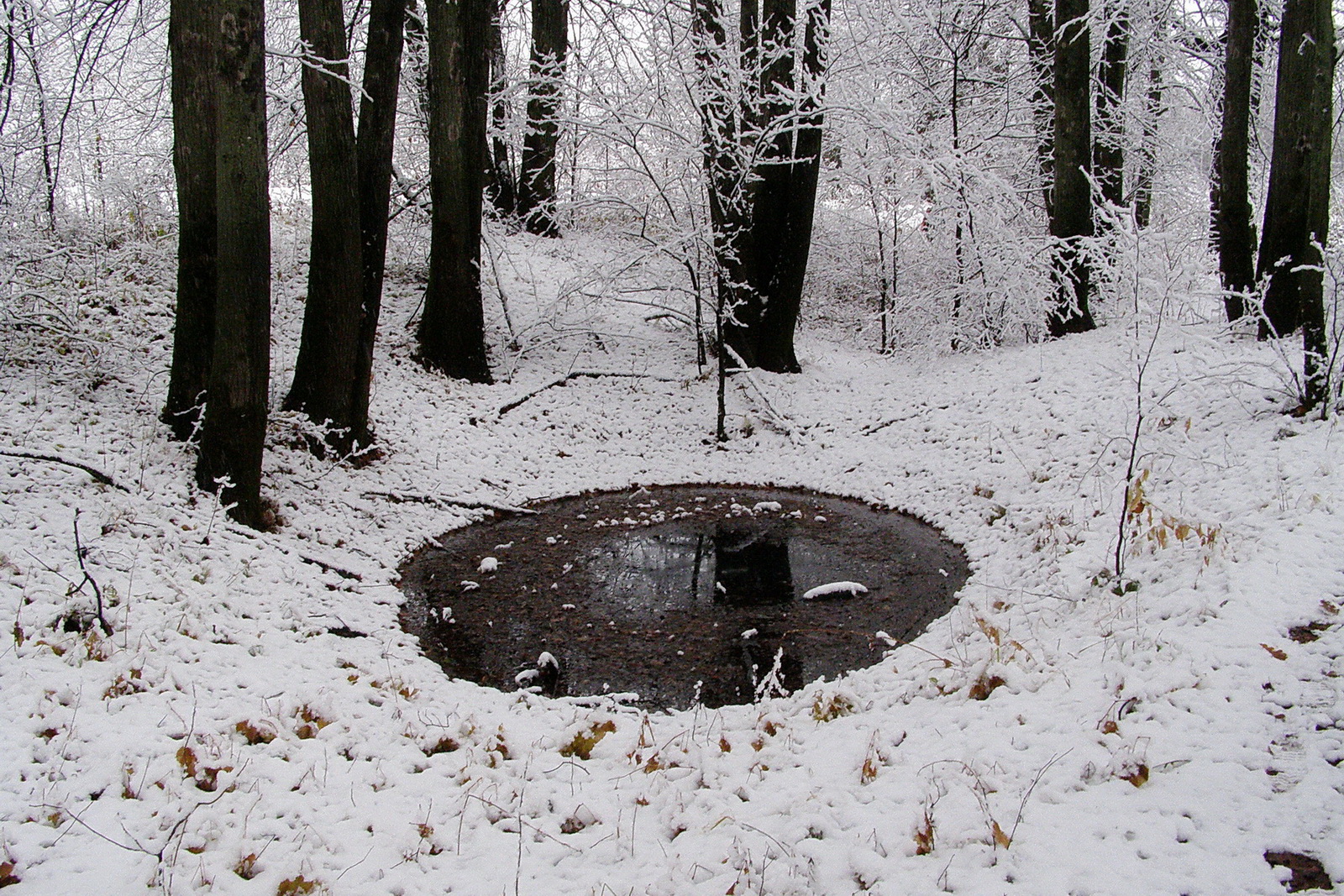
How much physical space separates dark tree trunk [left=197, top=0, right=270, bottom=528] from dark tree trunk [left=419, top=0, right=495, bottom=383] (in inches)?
163

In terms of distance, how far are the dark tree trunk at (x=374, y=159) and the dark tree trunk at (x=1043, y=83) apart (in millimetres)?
8910

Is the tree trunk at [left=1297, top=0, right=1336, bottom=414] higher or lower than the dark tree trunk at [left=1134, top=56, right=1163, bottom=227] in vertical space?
lower

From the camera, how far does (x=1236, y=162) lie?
823 centimetres

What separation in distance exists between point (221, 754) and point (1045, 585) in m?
4.99

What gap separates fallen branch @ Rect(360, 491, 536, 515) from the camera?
25.9 feet

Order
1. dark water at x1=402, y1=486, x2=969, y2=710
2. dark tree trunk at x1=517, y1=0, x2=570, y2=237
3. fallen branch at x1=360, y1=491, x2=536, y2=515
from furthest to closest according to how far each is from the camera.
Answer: dark tree trunk at x1=517, y1=0, x2=570, y2=237, fallen branch at x1=360, y1=491, x2=536, y2=515, dark water at x1=402, y1=486, x2=969, y2=710

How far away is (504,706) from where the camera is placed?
4656 millimetres

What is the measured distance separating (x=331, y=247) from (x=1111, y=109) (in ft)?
36.1

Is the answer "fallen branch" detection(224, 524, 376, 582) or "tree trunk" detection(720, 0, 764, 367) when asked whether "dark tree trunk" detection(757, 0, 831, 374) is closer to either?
"tree trunk" detection(720, 0, 764, 367)

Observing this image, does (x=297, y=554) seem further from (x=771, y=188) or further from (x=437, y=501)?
(x=771, y=188)

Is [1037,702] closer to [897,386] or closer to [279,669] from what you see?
[279,669]

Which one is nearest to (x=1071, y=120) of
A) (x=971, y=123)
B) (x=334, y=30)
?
(x=971, y=123)

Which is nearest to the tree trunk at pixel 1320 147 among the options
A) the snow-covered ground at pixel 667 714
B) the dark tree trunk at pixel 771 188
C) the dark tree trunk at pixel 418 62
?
the snow-covered ground at pixel 667 714

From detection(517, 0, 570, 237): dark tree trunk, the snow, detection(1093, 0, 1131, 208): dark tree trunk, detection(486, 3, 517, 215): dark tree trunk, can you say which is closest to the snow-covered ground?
the snow
